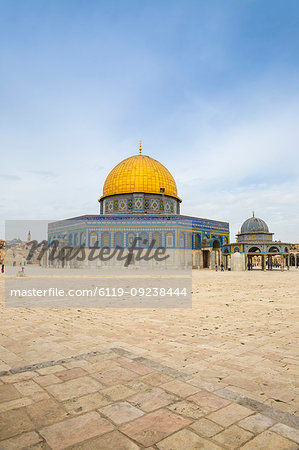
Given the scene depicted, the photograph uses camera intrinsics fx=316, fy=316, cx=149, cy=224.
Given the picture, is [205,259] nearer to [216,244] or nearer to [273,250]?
[216,244]

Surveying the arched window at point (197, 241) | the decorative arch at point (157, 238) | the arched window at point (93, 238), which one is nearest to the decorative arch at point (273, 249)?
the arched window at point (197, 241)

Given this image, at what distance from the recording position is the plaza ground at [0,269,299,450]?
211cm

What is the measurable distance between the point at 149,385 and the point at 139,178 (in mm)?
34707

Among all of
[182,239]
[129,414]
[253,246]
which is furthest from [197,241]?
[129,414]

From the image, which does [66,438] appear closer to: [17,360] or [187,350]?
[17,360]

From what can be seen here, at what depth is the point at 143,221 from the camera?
110ft

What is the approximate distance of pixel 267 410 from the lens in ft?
8.14

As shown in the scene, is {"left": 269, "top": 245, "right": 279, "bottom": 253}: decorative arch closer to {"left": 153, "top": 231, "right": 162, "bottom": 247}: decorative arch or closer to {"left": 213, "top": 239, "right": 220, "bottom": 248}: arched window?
{"left": 213, "top": 239, "right": 220, "bottom": 248}: arched window

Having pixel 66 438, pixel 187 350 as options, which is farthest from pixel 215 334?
pixel 66 438

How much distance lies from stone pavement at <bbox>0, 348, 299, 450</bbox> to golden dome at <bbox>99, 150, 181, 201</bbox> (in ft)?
111

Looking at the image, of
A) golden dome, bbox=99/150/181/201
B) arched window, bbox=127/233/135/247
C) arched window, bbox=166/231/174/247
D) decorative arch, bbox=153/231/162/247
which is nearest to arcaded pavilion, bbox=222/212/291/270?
arched window, bbox=166/231/174/247

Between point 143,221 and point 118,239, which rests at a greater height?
point 143,221

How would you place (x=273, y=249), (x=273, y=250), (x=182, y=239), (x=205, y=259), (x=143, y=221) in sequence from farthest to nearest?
(x=205, y=259), (x=273, y=250), (x=273, y=249), (x=182, y=239), (x=143, y=221)

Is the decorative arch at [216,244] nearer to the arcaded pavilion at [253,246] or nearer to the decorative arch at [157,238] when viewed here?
the arcaded pavilion at [253,246]
